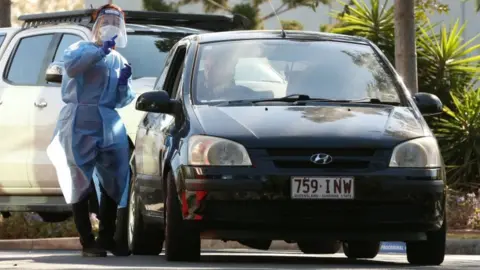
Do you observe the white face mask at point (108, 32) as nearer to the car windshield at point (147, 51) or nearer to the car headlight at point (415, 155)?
the car windshield at point (147, 51)

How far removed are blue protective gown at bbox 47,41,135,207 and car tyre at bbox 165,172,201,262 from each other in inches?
53.1

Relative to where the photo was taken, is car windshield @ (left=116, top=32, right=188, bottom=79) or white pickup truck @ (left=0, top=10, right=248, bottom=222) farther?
white pickup truck @ (left=0, top=10, right=248, bottom=222)

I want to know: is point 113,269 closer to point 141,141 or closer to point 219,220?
point 219,220

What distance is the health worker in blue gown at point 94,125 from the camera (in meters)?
10.9

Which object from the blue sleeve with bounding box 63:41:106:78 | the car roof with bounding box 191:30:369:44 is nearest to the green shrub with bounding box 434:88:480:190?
the car roof with bounding box 191:30:369:44

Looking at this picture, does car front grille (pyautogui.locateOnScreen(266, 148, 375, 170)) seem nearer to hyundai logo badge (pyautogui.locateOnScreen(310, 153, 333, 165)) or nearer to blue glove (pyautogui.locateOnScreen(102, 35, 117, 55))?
hyundai logo badge (pyautogui.locateOnScreen(310, 153, 333, 165))

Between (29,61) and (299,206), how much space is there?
19.3ft

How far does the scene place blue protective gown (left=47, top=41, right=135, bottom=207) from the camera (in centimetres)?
1092

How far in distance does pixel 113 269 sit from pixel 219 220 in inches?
28.4

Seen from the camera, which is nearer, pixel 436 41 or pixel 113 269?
pixel 113 269

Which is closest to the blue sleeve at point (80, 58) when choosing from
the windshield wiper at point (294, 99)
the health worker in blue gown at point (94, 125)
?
the health worker in blue gown at point (94, 125)

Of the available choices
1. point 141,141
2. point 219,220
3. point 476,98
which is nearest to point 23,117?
point 141,141

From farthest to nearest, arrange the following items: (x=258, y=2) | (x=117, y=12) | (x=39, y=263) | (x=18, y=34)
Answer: (x=258, y=2), (x=18, y=34), (x=117, y=12), (x=39, y=263)

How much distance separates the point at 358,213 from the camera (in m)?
9.25
